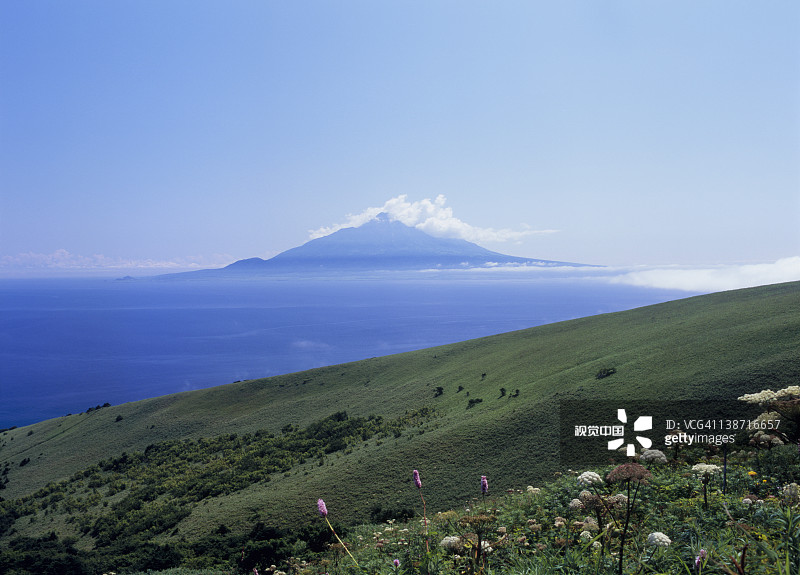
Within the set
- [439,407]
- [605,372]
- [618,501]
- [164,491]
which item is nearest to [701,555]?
[618,501]

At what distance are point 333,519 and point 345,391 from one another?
3090cm

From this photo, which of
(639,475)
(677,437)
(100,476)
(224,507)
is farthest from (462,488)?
(100,476)

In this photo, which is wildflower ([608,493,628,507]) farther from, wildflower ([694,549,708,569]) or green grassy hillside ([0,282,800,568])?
green grassy hillside ([0,282,800,568])

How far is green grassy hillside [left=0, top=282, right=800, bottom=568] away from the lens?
791 inches

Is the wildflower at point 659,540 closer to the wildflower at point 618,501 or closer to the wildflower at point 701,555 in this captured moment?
the wildflower at point 701,555

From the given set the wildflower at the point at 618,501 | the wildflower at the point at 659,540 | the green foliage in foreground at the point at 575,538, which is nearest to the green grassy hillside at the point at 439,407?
the green foliage in foreground at the point at 575,538

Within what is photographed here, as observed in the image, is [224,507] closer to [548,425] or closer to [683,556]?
[548,425]

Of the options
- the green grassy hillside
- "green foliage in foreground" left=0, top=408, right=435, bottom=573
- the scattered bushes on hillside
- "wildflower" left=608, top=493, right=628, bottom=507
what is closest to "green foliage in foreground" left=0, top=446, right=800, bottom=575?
"wildflower" left=608, top=493, right=628, bottom=507

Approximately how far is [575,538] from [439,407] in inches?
1185

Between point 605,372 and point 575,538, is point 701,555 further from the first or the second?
point 605,372

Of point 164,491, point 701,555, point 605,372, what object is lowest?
point 164,491

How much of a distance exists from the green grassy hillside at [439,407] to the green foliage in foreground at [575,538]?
381 cm

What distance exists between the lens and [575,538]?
525 cm

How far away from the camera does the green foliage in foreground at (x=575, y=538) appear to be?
3.71 m
